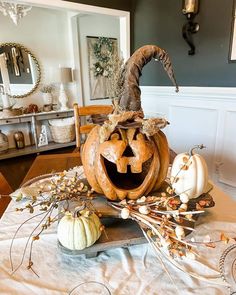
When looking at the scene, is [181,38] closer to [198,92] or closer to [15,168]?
[198,92]

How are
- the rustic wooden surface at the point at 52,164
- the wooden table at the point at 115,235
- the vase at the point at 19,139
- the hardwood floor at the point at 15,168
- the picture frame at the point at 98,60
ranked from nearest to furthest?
the wooden table at the point at 115,235 < the rustic wooden surface at the point at 52,164 < the hardwood floor at the point at 15,168 < the vase at the point at 19,139 < the picture frame at the point at 98,60

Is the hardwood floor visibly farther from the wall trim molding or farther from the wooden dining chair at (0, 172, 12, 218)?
the wall trim molding

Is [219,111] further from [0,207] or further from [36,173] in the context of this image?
[0,207]

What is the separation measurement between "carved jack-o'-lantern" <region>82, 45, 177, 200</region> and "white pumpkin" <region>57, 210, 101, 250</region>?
0.36 feet

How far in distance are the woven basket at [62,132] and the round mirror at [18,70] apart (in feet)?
2.36

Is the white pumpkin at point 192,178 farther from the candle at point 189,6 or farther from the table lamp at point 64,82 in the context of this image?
the table lamp at point 64,82

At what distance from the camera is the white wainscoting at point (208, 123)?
80.8 inches

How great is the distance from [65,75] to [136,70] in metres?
3.55

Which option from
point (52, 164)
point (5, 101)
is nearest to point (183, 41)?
point (52, 164)

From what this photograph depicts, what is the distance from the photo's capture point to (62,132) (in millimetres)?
4043

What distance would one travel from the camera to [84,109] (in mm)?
1984

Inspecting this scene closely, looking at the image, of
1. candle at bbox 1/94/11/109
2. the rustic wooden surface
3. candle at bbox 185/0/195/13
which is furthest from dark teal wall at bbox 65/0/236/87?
candle at bbox 1/94/11/109

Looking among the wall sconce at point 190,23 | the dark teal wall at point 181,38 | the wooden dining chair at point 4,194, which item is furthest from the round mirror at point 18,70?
the wooden dining chair at point 4,194

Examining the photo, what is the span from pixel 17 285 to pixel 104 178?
12.6 inches
